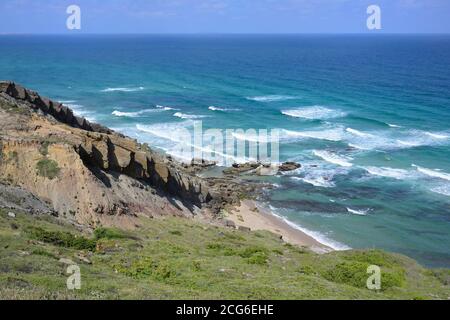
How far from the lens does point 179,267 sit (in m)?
21.1

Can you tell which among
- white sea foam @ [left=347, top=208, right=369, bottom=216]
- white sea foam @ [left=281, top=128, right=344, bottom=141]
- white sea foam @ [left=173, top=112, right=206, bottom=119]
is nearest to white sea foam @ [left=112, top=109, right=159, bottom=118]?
white sea foam @ [left=173, top=112, right=206, bottom=119]

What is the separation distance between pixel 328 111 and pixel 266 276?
61.0 meters

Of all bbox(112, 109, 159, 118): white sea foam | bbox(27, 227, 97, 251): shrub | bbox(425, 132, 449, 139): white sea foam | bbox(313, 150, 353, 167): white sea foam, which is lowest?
bbox(313, 150, 353, 167): white sea foam

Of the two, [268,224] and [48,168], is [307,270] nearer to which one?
[268,224]

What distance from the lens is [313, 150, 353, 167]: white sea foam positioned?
5434 cm

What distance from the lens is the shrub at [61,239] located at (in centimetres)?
2202

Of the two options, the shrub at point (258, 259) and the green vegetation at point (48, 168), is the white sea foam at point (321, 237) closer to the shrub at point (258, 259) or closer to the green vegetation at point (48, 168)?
the shrub at point (258, 259)

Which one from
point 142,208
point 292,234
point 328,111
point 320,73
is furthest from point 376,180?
point 320,73

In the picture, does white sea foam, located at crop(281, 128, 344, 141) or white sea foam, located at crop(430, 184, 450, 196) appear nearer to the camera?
white sea foam, located at crop(430, 184, 450, 196)

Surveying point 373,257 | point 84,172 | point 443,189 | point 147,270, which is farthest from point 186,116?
point 147,270

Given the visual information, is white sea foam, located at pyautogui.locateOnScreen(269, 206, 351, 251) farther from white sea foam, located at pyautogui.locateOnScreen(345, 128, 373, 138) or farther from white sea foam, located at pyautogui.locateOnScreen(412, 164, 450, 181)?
white sea foam, located at pyautogui.locateOnScreen(345, 128, 373, 138)

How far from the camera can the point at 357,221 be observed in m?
41.1

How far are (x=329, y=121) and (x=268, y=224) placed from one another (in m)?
35.9
